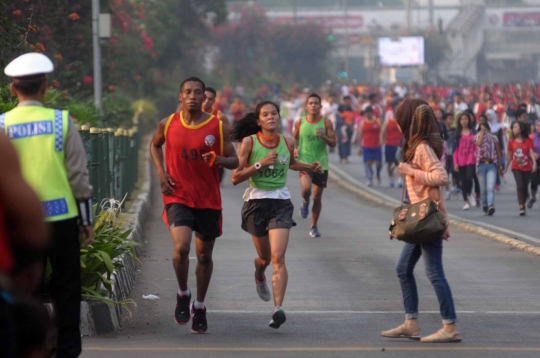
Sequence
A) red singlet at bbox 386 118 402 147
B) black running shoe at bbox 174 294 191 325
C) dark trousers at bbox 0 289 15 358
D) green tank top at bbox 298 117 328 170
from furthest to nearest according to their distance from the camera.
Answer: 1. red singlet at bbox 386 118 402 147
2. green tank top at bbox 298 117 328 170
3. black running shoe at bbox 174 294 191 325
4. dark trousers at bbox 0 289 15 358

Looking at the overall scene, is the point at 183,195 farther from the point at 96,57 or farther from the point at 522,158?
the point at 96,57

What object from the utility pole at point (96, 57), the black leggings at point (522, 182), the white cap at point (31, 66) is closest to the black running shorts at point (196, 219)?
the white cap at point (31, 66)

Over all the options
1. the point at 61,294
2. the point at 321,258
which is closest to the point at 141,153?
the point at 321,258

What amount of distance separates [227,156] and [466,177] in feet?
38.1

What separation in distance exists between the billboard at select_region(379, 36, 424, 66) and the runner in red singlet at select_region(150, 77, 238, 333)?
6950cm

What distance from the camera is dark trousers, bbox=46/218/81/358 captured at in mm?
6645

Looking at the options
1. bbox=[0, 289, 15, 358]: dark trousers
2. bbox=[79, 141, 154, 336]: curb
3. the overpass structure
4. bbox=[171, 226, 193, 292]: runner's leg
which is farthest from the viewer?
the overpass structure

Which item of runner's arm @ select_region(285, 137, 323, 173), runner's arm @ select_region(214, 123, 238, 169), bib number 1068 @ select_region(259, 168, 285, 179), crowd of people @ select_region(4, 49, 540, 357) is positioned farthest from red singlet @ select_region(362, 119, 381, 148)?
runner's arm @ select_region(214, 123, 238, 169)

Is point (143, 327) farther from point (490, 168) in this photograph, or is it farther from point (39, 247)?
point (490, 168)

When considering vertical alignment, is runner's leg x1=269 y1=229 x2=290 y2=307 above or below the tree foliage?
below

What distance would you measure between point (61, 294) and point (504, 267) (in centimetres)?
668

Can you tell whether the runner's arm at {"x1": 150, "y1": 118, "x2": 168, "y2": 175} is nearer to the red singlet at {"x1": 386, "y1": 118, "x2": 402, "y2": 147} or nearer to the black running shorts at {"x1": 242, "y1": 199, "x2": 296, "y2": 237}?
the black running shorts at {"x1": 242, "y1": 199, "x2": 296, "y2": 237}

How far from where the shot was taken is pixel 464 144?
1978 cm

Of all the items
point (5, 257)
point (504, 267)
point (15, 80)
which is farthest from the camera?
point (504, 267)
